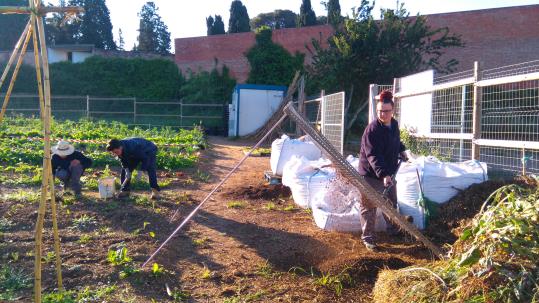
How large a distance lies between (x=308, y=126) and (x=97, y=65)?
29194mm

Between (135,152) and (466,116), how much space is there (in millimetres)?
5009

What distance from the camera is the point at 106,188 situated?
7512 mm

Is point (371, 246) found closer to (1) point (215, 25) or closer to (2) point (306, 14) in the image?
(2) point (306, 14)

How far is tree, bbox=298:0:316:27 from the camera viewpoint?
4500 centimetres

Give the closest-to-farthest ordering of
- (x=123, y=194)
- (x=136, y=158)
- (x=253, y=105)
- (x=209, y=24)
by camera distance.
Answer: (x=136, y=158), (x=123, y=194), (x=253, y=105), (x=209, y=24)

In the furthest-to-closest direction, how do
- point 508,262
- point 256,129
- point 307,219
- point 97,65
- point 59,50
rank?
1. point 59,50
2. point 97,65
3. point 256,129
4. point 307,219
5. point 508,262

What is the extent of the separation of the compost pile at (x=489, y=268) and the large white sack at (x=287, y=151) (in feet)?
18.5

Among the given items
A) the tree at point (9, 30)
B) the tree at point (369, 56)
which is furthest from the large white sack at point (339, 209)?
the tree at point (9, 30)

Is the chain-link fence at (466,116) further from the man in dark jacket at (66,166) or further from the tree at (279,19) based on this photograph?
the tree at (279,19)

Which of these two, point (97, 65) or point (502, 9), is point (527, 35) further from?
point (97, 65)

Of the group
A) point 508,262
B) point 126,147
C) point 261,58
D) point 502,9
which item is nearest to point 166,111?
point 261,58

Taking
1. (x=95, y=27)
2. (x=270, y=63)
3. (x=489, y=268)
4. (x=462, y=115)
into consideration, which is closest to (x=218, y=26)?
(x=95, y=27)

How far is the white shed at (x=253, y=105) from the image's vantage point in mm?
22906

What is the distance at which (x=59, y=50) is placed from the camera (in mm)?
37438
